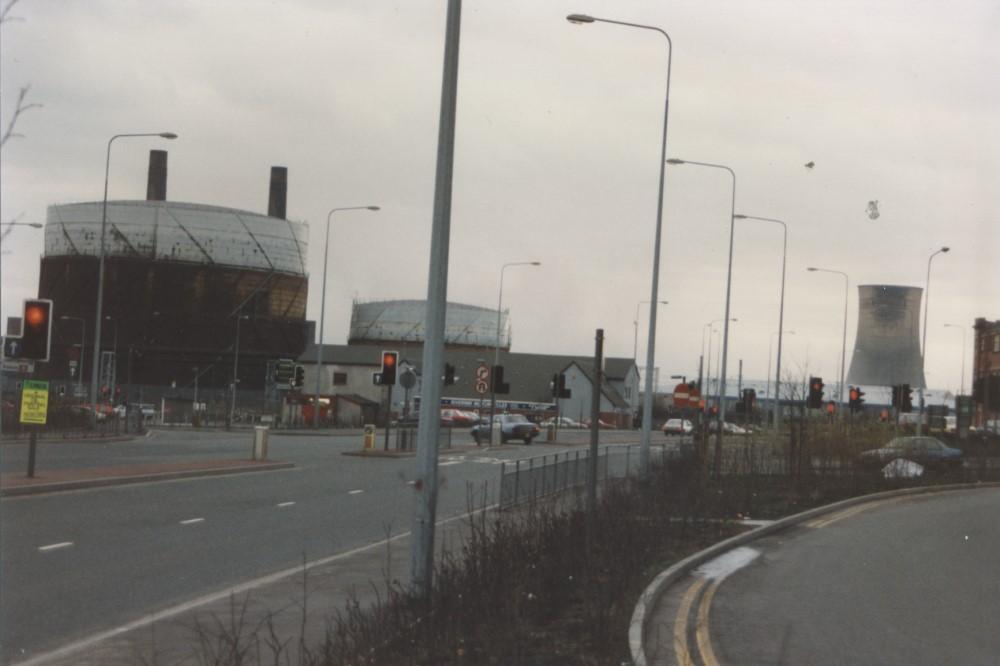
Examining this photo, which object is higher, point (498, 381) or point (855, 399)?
point (855, 399)

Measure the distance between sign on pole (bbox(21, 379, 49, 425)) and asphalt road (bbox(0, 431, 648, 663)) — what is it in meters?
1.80

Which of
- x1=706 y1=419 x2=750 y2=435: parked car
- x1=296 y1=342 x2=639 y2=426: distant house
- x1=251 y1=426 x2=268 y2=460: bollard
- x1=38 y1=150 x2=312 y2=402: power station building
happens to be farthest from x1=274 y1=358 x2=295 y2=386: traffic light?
x1=296 y1=342 x2=639 y2=426: distant house

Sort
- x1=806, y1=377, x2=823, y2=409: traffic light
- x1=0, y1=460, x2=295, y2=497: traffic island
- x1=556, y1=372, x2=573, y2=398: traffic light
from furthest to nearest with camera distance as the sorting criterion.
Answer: x1=806, y1=377, x2=823, y2=409: traffic light
x1=556, y1=372, x2=573, y2=398: traffic light
x1=0, y1=460, x2=295, y2=497: traffic island

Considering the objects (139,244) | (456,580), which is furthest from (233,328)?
(456,580)

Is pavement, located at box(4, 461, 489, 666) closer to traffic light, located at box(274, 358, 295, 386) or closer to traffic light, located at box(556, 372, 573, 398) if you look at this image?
traffic light, located at box(556, 372, 573, 398)

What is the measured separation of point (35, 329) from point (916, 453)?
87.6ft

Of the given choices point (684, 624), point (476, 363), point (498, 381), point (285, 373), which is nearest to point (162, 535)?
point (684, 624)

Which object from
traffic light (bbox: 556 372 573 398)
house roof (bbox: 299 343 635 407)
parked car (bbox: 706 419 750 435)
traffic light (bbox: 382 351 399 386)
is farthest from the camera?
house roof (bbox: 299 343 635 407)

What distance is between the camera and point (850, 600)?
12703 millimetres

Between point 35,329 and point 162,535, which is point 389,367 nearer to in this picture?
point 35,329

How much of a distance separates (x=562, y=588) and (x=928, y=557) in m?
7.65

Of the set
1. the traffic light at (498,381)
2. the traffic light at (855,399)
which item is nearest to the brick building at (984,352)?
the traffic light at (855,399)

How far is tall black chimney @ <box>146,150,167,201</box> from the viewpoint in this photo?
348ft

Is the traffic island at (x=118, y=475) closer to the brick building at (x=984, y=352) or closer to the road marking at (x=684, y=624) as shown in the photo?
the road marking at (x=684, y=624)
